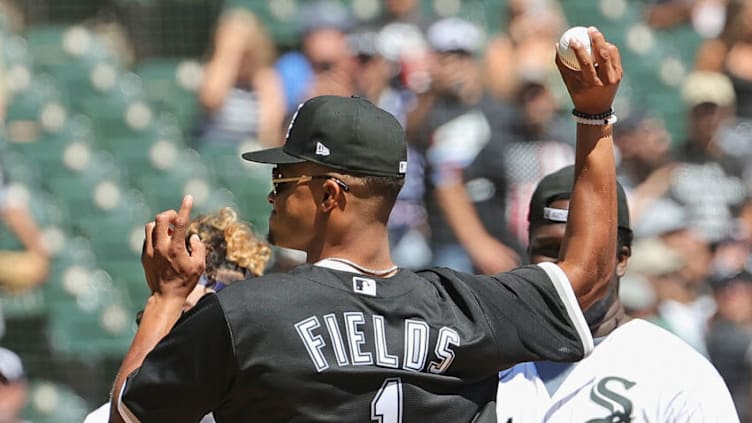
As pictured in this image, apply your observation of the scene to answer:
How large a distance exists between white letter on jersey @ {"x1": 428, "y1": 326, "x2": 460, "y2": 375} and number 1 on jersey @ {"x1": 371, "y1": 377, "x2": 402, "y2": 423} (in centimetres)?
8

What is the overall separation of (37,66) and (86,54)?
0.32 m

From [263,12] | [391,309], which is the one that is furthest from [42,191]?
[391,309]

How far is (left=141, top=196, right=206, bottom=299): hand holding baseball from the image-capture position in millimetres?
2297

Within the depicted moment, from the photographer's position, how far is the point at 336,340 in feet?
7.18

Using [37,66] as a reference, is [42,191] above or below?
below

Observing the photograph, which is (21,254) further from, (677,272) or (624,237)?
(624,237)

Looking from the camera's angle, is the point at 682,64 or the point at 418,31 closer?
the point at 418,31

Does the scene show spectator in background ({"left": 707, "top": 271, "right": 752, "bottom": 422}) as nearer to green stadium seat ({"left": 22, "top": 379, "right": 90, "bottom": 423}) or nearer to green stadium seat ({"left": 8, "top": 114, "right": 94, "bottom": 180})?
green stadium seat ({"left": 22, "top": 379, "right": 90, "bottom": 423})

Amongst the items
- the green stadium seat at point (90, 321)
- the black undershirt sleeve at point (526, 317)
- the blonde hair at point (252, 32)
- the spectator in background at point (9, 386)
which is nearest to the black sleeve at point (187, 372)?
the black undershirt sleeve at point (526, 317)

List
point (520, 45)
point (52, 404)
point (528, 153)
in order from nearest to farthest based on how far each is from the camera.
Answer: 1. point (528, 153)
2. point (52, 404)
3. point (520, 45)

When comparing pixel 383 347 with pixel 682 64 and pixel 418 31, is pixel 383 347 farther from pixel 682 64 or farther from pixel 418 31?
pixel 682 64

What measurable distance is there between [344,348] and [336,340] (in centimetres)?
2

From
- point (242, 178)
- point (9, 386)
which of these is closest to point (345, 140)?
point (9, 386)

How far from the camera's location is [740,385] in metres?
6.37
